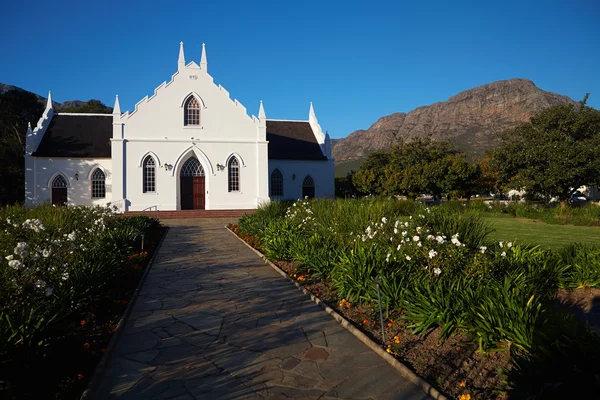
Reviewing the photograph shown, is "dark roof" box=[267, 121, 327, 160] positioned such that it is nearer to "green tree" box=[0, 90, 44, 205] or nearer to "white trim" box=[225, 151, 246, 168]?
"white trim" box=[225, 151, 246, 168]

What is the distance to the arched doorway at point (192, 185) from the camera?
99.5 feet

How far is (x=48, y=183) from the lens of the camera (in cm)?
3022

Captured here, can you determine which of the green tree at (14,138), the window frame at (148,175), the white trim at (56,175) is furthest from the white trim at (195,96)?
the green tree at (14,138)

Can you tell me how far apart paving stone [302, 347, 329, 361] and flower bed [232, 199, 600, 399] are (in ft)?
2.45

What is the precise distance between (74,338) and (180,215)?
23.4 metres

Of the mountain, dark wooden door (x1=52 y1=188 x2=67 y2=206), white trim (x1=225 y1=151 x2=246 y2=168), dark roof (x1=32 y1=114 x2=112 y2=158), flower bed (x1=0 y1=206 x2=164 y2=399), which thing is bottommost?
flower bed (x1=0 y1=206 x2=164 y2=399)

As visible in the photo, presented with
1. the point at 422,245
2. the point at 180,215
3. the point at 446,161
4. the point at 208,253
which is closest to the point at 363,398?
the point at 422,245

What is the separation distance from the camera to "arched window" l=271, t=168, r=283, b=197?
35250 mm

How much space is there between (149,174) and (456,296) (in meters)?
27.6

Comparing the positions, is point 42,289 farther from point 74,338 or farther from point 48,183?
point 48,183

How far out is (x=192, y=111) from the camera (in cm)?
3027

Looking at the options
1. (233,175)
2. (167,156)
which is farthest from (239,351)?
(233,175)

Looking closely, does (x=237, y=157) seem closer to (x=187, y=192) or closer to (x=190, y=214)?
(x=187, y=192)

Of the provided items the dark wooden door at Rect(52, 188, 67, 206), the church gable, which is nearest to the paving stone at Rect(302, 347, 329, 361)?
the church gable
